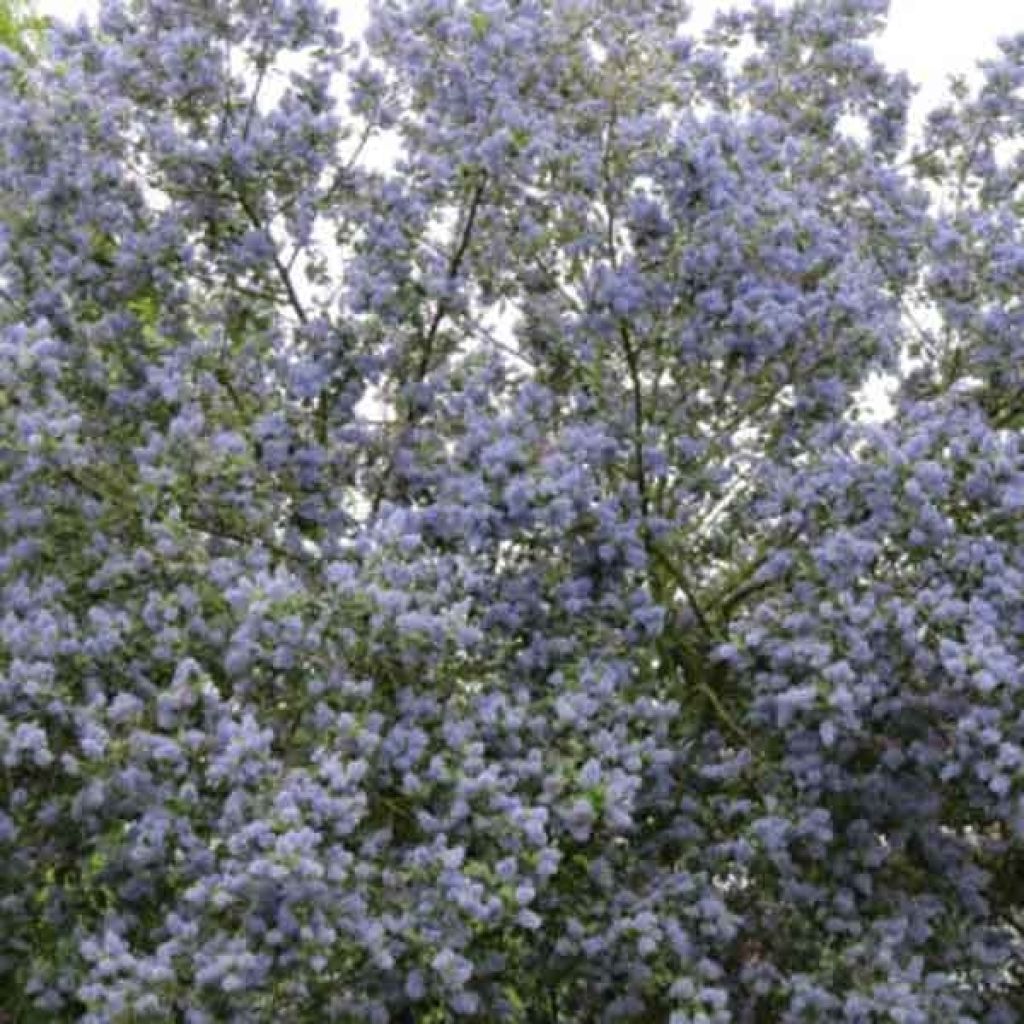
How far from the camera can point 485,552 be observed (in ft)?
21.5

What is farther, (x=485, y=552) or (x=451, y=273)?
(x=451, y=273)

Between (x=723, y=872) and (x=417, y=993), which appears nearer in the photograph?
(x=417, y=993)

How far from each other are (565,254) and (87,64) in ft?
5.99

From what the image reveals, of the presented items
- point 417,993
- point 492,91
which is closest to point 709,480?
point 492,91

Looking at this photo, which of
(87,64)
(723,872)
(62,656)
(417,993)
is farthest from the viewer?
(87,64)

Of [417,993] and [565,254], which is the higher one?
[565,254]

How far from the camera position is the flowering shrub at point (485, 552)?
602 centimetres

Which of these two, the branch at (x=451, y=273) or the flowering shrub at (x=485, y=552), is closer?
the flowering shrub at (x=485, y=552)

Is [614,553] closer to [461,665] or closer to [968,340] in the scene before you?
[461,665]

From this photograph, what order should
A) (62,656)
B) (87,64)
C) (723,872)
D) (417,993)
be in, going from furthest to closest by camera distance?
(87,64)
(723,872)
(62,656)
(417,993)

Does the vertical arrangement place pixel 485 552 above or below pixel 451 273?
below

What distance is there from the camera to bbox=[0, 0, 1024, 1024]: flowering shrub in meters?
6.02

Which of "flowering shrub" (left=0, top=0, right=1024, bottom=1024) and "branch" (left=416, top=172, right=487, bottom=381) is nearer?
"flowering shrub" (left=0, top=0, right=1024, bottom=1024)

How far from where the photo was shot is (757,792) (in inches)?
271
